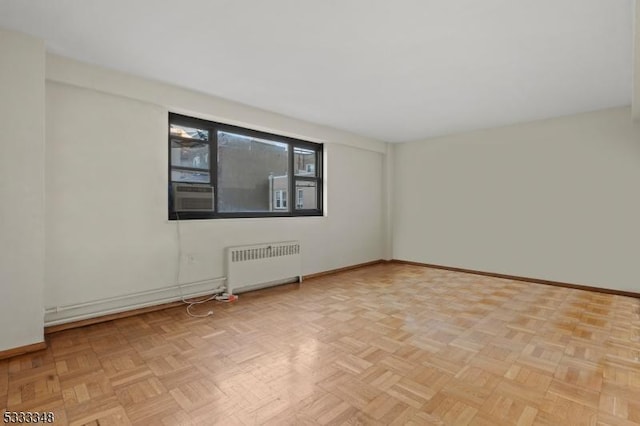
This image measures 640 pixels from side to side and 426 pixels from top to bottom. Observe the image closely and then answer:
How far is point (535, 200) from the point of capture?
15.3ft

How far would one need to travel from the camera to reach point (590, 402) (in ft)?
5.82

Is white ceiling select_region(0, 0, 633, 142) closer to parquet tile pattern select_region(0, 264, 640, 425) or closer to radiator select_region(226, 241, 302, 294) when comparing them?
radiator select_region(226, 241, 302, 294)

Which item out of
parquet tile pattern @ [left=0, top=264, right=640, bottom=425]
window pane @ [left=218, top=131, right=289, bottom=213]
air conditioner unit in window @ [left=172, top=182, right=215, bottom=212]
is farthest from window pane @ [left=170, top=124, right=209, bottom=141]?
parquet tile pattern @ [left=0, top=264, right=640, bottom=425]

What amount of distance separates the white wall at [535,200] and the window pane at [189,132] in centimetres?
388

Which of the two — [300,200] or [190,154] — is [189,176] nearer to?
[190,154]

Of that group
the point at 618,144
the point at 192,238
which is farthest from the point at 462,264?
the point at 192,238

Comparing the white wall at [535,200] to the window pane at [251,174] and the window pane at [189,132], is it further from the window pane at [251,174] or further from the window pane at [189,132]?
the window pane at [189,132]

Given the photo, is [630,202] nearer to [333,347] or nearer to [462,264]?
[462,264]

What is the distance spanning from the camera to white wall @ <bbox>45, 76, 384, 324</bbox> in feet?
9.19

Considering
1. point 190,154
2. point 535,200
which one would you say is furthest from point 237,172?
point 535,200

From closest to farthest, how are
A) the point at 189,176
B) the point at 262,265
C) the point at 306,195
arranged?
the point at 189,176 → the point at 262,265 → the point at 306,195

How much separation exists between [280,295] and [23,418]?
2553 mm

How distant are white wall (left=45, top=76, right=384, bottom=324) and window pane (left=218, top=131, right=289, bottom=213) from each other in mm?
333

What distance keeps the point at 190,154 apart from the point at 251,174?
90cm
